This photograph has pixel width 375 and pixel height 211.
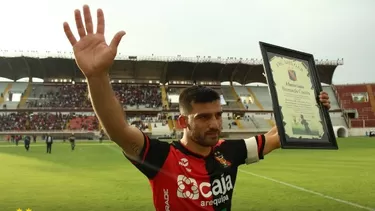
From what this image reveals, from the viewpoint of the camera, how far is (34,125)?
60.4 metres

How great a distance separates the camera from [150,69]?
224 feet

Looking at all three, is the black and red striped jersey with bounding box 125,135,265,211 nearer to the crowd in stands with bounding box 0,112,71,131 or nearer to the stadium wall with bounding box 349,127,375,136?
the crowd in stands with bounding box 0,112,71,131

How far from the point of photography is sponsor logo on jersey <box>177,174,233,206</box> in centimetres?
313

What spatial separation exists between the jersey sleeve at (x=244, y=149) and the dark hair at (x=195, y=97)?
1.95 ft

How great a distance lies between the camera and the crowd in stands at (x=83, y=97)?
64881 millimetres

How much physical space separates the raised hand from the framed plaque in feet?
4.91

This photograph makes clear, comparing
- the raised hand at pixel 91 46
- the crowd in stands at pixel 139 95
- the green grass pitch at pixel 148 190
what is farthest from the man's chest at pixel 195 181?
the crowd in stands at pixel 139 95

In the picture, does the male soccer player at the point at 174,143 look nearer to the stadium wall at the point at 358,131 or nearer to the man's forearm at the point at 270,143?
the man's forearm at the point at 270,143

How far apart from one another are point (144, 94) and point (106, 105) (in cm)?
6714

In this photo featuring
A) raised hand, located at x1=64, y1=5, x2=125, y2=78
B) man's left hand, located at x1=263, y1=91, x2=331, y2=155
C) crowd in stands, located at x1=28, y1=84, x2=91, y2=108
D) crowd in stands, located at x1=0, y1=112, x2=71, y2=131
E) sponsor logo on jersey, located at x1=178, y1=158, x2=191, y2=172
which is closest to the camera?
raised hand, located at x1=64, y1=5, x2=125, y2=78

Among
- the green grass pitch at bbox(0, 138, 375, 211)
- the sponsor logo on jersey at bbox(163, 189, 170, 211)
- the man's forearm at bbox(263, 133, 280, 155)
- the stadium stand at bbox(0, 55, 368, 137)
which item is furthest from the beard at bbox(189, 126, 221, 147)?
the stadium stand at bbox(0, 55, 368, 137)

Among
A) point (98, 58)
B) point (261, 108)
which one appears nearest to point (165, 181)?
point (98, 58)

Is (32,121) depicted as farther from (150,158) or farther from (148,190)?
(150,158)

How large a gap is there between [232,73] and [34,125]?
34.5 meters
